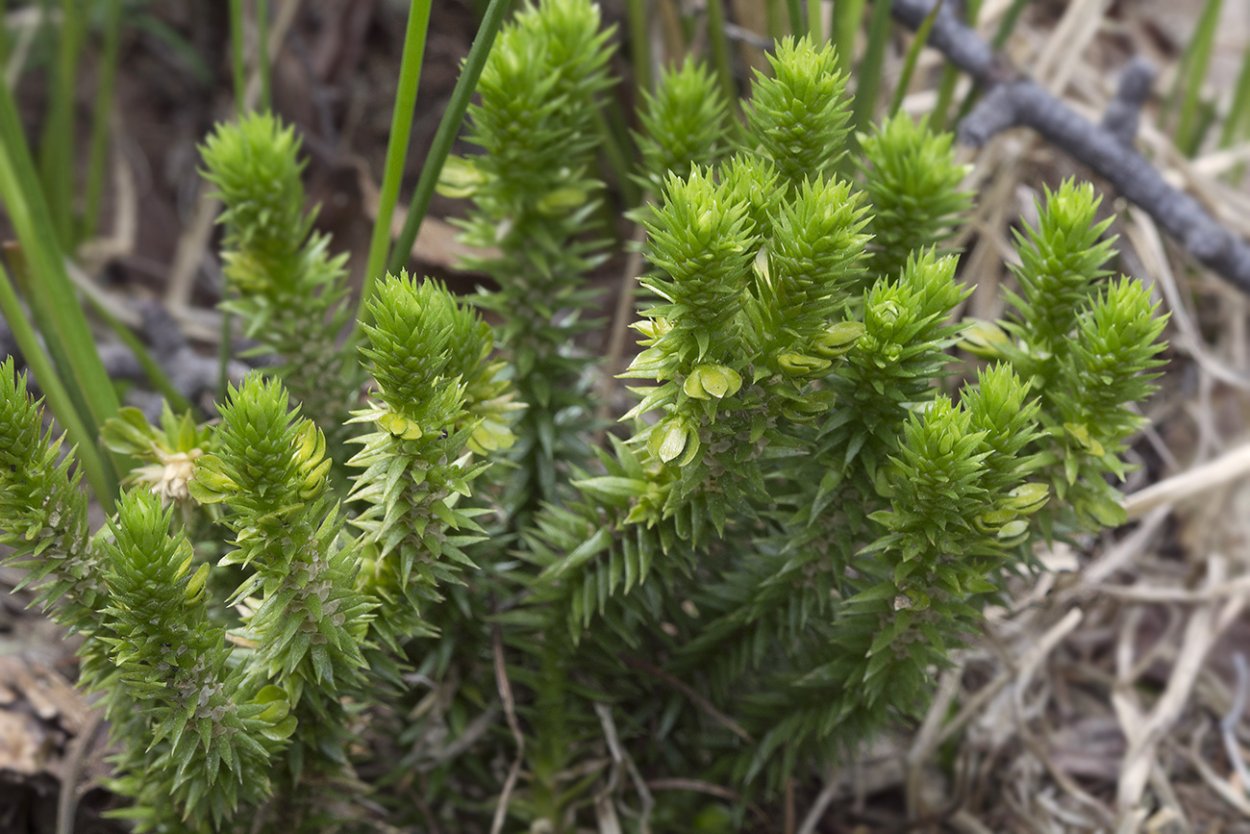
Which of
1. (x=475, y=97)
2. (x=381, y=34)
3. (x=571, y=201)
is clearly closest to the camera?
(x=571, y=201)

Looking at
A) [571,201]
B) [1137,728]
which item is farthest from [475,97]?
[1137,728]

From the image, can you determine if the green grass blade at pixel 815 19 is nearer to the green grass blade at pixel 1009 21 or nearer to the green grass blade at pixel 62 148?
the green grass blade at pixel 1009 21

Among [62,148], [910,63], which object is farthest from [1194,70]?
[62,148]

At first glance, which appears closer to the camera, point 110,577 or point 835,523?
point 110,577

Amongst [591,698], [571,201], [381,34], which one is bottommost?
[591,698]

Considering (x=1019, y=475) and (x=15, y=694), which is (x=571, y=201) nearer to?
(x=1019, y=475)

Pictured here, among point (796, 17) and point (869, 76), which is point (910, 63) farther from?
point (796, 17)

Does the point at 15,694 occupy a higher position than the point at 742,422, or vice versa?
the point at 742,422
